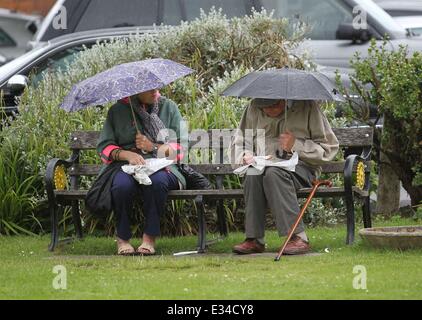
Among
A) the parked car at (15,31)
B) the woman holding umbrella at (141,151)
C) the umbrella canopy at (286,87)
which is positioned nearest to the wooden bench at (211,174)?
the woman holding umbrella at (141,151)

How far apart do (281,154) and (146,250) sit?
1.16m

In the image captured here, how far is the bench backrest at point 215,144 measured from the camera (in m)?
9.40

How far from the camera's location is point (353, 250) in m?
8.55

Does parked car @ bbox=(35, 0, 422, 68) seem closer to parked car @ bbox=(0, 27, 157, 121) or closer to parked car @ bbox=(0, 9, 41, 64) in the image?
parked car @ bbox=(0, 27, 157, 121)

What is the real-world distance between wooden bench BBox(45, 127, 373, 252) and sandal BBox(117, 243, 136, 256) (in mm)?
456

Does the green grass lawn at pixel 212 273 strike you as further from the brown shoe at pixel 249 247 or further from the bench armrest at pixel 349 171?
the bench armrest at pixel 349 171

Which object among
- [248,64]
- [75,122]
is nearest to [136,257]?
[75,122]

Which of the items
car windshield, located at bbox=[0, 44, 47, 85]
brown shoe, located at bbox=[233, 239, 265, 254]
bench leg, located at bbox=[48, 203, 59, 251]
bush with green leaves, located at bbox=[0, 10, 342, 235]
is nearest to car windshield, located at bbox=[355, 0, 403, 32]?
bush with green leaves, located at bbox=[0, 10, 342, 235]

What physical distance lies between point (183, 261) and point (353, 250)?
3.82 ft

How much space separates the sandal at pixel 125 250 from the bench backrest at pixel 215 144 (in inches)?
36.0

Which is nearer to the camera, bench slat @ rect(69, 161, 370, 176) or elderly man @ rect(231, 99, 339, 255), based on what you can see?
elderly man @ rect(231, 99, 339, 255)

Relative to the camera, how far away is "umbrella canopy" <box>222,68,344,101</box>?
27.7 feet

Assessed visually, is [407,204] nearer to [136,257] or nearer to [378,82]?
[378,82]
